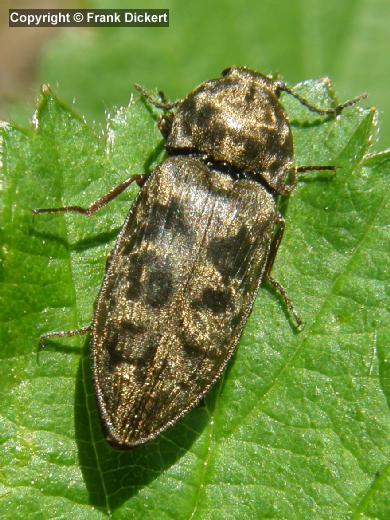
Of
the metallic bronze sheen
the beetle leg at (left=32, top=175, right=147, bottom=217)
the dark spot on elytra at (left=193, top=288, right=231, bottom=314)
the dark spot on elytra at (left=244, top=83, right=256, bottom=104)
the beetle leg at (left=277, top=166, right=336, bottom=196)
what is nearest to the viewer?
the metallic bronze sheen

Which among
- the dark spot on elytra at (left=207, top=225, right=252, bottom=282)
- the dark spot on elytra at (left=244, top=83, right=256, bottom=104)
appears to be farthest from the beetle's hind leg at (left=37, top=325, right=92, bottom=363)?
the dark spot on elytra at (left=244, top=83, right=256, bottom=104)

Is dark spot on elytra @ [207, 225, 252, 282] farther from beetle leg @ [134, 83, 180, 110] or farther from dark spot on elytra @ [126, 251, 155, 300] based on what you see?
beetle leg @ [134, 83, 180, 110]

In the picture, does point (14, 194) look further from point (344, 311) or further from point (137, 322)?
point (344, 311)

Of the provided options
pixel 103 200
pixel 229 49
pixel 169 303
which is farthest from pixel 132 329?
pixel 229 49

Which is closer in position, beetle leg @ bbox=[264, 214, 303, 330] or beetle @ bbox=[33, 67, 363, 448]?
beetle @ bbox=[33, 67, 363, 448]

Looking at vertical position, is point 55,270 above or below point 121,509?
above

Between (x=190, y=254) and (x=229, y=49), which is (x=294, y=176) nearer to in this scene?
(x=190, y=254)

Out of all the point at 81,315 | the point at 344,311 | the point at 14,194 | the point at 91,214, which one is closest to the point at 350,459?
the point at 344,311
